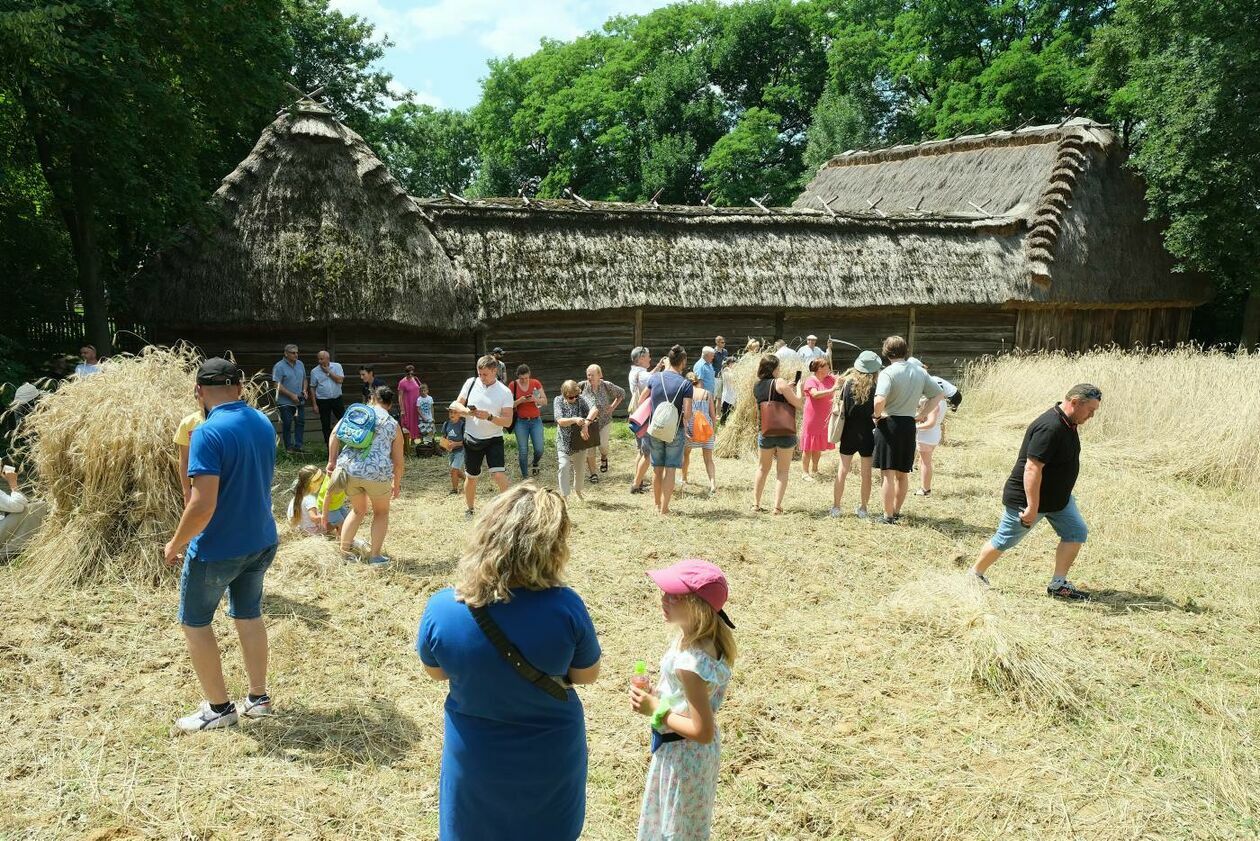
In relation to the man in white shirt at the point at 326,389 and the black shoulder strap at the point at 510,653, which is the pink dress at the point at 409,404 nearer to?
the man in white shirt at the point at 326,389

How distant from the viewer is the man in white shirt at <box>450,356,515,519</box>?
7.42 metres

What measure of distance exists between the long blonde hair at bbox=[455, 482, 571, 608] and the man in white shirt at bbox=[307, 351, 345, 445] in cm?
988

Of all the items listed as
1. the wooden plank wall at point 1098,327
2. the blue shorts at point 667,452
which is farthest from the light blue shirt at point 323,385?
the wooden plank wall at point 1098,327

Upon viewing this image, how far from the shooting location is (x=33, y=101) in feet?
32.7

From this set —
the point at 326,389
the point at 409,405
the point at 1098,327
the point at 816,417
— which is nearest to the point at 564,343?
the point at 409,405

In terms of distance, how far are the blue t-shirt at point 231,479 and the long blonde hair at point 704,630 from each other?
230cm

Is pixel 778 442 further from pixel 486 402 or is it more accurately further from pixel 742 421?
pixel 742 421

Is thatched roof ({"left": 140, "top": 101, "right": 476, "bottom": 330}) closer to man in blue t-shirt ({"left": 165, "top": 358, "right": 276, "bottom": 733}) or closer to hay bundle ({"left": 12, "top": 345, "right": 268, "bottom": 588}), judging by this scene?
hay bundle ({"left": 12, "top": 345, "right": 268, "bottom": 588})

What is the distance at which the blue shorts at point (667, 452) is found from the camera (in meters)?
7.96

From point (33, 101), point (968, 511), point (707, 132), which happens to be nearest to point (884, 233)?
point (968, 511)

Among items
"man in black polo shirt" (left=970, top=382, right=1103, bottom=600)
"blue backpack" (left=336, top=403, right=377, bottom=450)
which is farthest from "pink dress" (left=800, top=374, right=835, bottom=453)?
"blue backpack" (left=336, top=403, right=377, bottom=450)

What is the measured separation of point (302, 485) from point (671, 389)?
3.51 metres

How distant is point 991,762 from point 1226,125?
62.5ft

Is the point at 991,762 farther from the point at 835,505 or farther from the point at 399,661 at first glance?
the point at 835,505
